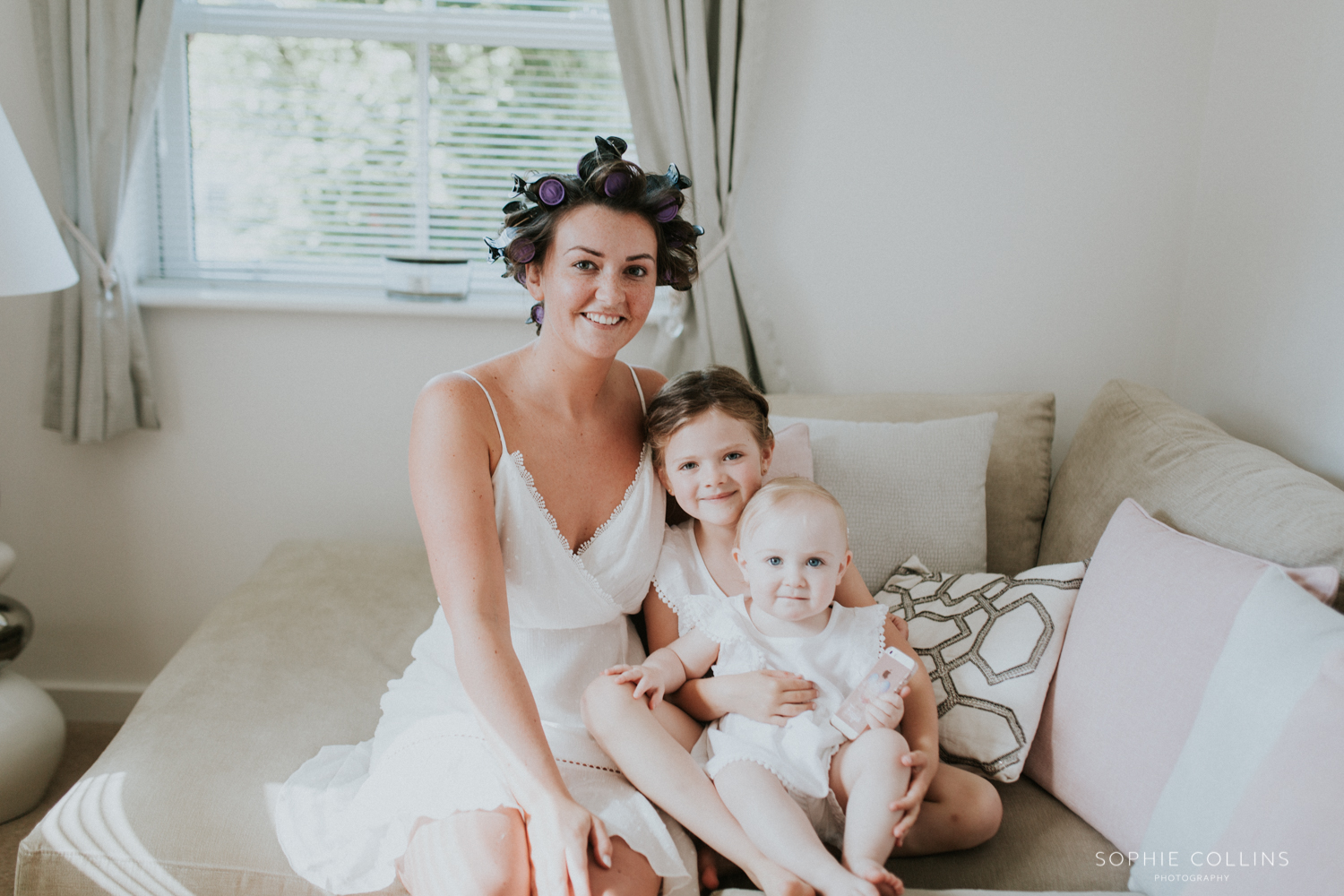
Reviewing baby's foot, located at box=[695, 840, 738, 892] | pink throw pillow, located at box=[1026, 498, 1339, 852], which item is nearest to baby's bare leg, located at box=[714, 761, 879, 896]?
baby's foot, located at box=[695, 840, 738, 892]

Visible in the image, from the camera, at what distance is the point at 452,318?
2.21m

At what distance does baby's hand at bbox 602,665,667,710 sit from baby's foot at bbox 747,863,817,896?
0.89 feet

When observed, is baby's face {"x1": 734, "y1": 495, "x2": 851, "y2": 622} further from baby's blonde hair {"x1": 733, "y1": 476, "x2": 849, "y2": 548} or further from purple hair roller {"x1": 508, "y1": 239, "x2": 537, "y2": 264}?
purple hair roller {"x1": 508, "y1": 239, "x2": 537, "y2": 264}

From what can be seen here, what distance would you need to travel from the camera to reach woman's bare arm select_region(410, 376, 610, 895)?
1117mm

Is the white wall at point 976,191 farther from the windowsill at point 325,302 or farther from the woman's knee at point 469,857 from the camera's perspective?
the woman's knee at point 469,857

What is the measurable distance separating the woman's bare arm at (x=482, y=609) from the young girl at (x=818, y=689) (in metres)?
0.18

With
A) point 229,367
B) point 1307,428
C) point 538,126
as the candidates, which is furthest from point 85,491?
point 1307,428

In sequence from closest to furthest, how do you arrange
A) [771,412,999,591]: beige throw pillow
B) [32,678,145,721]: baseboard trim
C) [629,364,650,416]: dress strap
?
[629,364,650,416]: dress strap, [771,412,999,591]: beige throw pillow, [32,678,145,721]: baseboard trim

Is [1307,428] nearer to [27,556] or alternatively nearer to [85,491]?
[85,491]

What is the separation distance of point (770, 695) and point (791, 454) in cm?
53

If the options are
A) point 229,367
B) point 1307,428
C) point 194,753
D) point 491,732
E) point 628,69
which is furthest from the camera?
point 229,367

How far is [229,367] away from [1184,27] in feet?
7.94

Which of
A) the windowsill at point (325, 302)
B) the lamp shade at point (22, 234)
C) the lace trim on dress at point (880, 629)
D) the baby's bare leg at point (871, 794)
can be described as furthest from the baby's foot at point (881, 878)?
the lamp shade at point (22, 234)

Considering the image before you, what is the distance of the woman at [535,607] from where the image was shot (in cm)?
115
